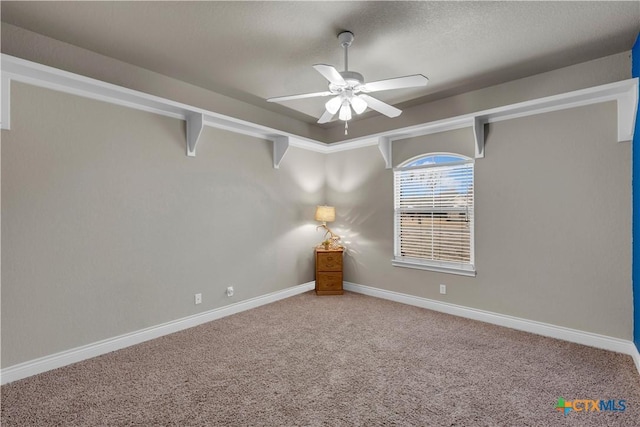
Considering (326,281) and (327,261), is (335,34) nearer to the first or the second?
(327,261)

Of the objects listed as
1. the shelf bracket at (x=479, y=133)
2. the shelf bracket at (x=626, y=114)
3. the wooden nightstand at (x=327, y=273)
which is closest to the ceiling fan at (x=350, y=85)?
the shelf bracket at (x=479, y=133)

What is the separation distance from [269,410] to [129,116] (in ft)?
9.33

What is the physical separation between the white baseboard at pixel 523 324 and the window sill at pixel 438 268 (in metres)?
0.40

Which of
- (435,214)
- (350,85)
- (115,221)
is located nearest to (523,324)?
(435,214)

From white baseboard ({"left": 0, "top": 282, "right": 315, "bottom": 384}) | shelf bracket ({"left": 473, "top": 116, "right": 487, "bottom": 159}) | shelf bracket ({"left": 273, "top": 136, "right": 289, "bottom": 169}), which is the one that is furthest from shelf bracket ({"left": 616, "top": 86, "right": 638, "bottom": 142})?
white baseboard ({"left": 0, "top": 282, "right": 315, "bottom": 384})

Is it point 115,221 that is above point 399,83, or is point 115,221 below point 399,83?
below

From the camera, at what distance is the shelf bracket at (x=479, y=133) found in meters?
3.39

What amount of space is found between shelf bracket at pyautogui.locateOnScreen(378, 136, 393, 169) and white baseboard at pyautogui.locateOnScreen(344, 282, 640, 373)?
1819 millimetres

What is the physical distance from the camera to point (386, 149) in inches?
169

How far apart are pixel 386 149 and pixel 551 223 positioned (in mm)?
2104

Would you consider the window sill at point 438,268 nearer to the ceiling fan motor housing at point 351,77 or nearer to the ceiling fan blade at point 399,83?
the ceiling fan blade at point 399,83

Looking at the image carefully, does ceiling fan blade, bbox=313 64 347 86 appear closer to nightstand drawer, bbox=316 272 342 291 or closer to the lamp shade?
the lamp shade

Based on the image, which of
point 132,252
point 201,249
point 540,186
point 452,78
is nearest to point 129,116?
point 132,252

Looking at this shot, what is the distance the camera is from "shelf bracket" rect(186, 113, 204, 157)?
129 inches
